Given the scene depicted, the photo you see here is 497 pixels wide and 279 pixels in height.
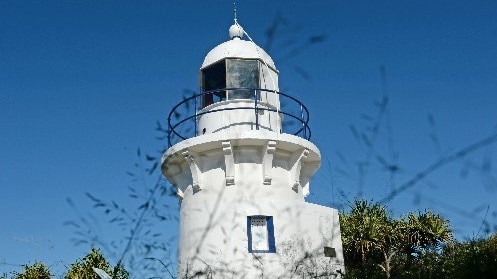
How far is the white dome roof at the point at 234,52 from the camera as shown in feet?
47.9

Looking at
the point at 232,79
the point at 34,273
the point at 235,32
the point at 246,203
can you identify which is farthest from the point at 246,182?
the point at 34,273

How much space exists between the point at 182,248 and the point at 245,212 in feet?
5.81

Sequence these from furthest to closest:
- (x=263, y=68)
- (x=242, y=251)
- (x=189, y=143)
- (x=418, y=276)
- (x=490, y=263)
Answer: (x=263, y=68) → (x=189, y=143) → (x=242, y=251) → (x=490, y=263) → (x=418, y=276)

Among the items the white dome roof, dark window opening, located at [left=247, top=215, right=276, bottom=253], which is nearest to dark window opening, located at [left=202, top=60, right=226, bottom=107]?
the white dome roof

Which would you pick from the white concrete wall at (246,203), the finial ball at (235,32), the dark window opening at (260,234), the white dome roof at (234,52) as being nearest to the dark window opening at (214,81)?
the white dome roof at (234,52)

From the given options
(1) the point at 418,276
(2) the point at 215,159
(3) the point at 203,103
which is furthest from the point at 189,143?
(1) the point at 418,276

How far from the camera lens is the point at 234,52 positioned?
14.7 meters

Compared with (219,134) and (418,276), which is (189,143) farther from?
(418,276)

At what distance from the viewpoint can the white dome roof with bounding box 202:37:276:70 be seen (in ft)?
47.9

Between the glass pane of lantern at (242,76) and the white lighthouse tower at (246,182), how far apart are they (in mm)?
25

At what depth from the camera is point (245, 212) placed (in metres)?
Answer: 12.6

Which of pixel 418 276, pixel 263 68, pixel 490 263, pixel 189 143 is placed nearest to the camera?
pixel 418 276

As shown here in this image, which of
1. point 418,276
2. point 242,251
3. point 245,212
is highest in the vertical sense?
point 245,212

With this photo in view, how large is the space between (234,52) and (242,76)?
834 millimetres
